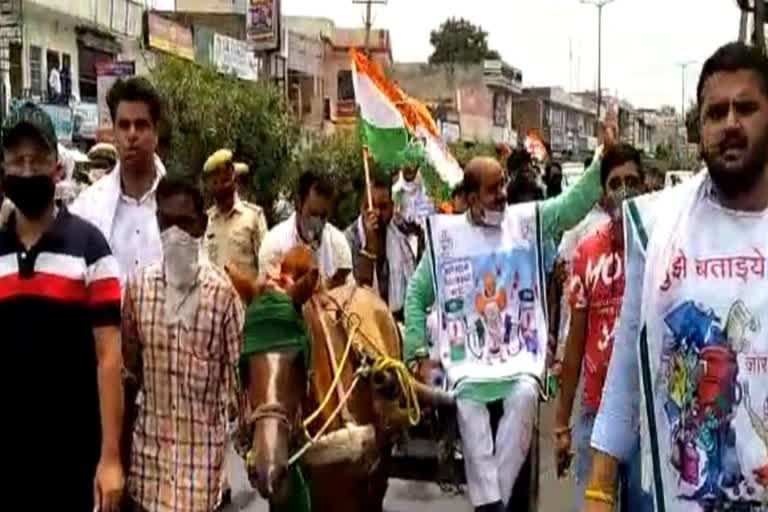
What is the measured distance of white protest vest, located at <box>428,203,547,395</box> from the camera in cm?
715

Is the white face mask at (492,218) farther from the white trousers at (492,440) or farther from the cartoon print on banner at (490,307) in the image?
the white trousers at (492,440)

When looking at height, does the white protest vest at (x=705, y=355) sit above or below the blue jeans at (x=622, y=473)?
above

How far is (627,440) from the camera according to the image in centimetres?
360

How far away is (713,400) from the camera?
3270 mm

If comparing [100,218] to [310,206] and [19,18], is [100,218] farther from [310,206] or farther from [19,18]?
[19,18]

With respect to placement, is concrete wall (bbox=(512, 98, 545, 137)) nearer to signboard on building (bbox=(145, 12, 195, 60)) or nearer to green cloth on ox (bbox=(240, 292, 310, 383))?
signboard on building (bbox=(145, 12, 195, 60))

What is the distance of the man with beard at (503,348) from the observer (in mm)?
7000

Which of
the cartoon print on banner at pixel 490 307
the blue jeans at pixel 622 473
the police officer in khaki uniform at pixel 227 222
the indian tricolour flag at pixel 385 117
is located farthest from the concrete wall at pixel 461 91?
the blue jeans at pixel 622 473

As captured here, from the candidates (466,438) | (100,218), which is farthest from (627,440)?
(466,438)

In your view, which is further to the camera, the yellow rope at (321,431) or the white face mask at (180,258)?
the white face mask at (180,258)

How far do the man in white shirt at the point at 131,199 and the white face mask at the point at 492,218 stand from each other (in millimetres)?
2080

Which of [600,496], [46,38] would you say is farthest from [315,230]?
[46,38]

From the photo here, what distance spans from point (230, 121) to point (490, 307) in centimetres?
2447

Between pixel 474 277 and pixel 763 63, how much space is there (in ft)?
12.8
